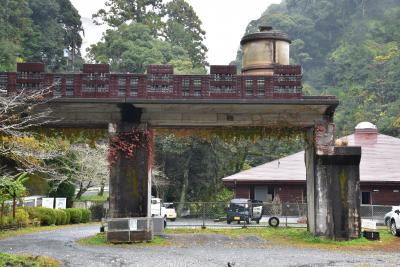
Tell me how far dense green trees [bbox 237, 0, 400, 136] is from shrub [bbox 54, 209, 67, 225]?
39707mm

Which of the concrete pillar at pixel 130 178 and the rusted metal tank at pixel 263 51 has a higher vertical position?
the rusted metal tank at pixel 263 51

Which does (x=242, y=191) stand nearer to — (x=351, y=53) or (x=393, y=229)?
(x=393, y=229)

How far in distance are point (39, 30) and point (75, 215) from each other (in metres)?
39.6

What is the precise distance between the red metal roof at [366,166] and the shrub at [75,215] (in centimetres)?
1011

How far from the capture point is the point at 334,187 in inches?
693

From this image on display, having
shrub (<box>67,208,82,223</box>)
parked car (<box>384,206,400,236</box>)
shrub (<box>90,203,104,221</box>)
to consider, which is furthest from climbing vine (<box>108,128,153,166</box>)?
shrub (<box>90,203,104,221</box>)

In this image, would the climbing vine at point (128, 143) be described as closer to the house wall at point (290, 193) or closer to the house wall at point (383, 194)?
the house wall at point (290, 193)

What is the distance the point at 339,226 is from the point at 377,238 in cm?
192

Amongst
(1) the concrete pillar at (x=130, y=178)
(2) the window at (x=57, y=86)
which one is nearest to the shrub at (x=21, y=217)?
(1) the concrete pillar at (x=130, y=178)

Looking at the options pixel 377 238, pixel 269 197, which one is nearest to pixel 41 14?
pixel 269 197

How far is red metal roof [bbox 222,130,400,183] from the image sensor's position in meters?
33.2

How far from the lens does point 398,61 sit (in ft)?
240

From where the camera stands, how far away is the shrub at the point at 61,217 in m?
29.2

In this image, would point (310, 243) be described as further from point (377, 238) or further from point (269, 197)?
point (269, 197)
